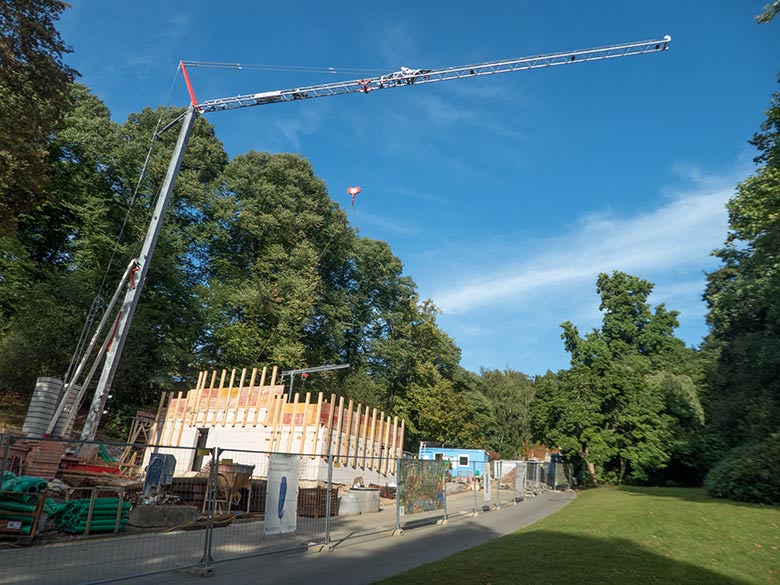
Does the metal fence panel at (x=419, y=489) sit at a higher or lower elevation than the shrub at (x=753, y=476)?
lower

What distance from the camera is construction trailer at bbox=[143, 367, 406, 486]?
21.8 metres

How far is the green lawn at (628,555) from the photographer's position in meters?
7.39

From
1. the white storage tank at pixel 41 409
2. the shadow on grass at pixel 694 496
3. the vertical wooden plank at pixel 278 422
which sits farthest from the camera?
the vertical wooden plank at pixel 278 422

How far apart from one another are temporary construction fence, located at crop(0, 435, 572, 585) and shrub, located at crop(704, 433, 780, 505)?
455 inches

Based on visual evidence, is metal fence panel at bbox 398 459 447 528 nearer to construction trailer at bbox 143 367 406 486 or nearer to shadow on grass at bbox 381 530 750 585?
shadow on grass at bbox 381 530 750 585

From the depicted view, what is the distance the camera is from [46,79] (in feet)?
52.7

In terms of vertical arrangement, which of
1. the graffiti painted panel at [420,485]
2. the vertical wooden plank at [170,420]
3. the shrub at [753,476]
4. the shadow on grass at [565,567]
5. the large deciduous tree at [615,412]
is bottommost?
the shadow on grass at [565,567]

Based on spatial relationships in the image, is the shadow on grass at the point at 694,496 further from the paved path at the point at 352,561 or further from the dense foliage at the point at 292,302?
the paved path at the point at 352,561

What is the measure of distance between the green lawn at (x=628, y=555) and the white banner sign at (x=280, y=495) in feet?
8.98

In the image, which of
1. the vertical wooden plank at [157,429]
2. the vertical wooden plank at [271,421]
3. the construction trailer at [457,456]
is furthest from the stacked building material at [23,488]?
the construction trailer at [457,456]

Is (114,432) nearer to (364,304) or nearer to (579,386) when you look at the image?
(364,304)

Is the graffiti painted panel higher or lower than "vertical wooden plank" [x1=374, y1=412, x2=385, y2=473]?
lower

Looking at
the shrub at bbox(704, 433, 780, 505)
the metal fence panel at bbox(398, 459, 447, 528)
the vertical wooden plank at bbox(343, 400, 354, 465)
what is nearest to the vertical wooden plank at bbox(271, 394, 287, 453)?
the vertical wooden plank at bbox(343, 400, 354, 465)

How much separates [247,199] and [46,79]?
26418 millimetres
